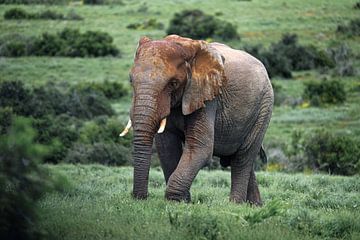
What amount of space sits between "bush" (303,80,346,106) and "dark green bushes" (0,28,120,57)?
10.5 metres

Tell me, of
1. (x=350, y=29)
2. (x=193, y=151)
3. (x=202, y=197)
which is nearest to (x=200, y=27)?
(x=350, y=29)

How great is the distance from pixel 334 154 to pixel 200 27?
2377cm

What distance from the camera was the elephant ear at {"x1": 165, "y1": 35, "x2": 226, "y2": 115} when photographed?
10523mm

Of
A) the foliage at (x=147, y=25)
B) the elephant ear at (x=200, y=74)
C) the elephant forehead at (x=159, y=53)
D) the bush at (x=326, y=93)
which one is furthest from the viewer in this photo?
the foliage at (x=147, y=25)

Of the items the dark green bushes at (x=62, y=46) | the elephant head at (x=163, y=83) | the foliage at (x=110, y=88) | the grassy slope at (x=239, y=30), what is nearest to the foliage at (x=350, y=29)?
the grassy slope at (x=239, y=30)

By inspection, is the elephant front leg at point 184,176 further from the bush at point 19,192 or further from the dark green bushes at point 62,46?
the dark green bushes at point 62,46

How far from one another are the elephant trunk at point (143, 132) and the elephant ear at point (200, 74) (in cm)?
65

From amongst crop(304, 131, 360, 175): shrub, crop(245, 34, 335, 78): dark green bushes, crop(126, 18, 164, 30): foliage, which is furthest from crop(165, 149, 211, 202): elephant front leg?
crop(126, 18, 164, 30): foliage

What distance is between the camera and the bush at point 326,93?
29562 millimetres

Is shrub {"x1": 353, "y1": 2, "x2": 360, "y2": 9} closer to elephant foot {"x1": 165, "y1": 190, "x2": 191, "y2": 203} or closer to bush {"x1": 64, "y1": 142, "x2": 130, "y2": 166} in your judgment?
bush {"x1": 64, "y1": 142, "x2": 130, "y2": 166}

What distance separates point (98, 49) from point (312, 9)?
1394 centimetres

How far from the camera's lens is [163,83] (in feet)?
33.3

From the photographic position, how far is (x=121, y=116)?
27.2 meters

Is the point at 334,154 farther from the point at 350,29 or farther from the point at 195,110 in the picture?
the point at 350,29
